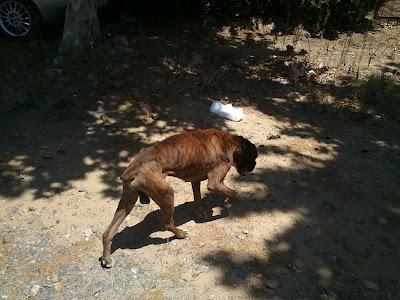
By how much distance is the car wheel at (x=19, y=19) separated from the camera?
8766 millimetres

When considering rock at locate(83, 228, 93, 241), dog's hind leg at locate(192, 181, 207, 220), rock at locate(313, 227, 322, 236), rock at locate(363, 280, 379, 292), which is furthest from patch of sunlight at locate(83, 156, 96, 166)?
rock at locate(363, 280, 379, 292)

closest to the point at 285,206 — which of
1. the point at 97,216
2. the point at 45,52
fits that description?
the point at 97,216

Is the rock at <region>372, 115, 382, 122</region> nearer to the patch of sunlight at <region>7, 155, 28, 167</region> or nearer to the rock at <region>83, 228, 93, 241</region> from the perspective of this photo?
the rock at <region>83, 228, 93, 241</region>

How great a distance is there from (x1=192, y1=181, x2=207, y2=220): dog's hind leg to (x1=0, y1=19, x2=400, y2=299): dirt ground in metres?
0.11

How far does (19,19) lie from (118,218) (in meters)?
6.33

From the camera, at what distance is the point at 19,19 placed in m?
8.93

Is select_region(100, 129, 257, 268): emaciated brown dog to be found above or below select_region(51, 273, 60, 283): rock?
above

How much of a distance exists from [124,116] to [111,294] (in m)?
3.56

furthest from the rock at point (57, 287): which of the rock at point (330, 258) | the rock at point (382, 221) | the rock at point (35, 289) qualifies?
the rock at point (382, 221)

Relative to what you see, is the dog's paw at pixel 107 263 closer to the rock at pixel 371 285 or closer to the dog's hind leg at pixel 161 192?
the dog's hind leg at pixel 161 192

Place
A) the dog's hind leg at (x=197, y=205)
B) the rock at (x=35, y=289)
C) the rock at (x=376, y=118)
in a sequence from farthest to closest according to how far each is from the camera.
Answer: the rock at (x=376, y=118), the dog's hind leg at (x=197, y=205), the rock at (x=35, y=289)

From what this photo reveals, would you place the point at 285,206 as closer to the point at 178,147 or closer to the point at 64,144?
the point at 178,147

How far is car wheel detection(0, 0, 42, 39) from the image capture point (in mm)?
8766

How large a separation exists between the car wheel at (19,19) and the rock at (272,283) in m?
7.25
